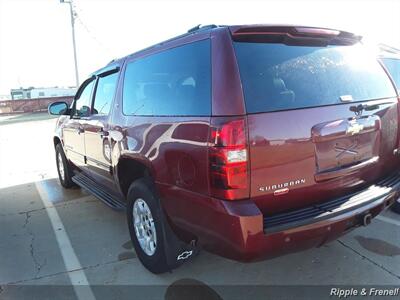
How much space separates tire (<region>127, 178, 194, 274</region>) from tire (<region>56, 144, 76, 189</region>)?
3050 millimetres

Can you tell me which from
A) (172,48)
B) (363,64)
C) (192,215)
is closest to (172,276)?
(192,215)

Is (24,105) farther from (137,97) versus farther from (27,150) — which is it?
(137,97)

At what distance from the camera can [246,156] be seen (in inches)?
90.0

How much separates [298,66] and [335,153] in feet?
2.23

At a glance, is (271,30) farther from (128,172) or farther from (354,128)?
(128,172)

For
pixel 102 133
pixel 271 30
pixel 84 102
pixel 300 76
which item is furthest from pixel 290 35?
pixel 84 102

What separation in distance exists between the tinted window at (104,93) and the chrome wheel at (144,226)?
119 cm

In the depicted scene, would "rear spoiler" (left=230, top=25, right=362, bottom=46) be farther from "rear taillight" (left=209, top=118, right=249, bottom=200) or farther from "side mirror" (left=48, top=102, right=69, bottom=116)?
"side mirror" (left=48, top=102, right=69, bottom=116)

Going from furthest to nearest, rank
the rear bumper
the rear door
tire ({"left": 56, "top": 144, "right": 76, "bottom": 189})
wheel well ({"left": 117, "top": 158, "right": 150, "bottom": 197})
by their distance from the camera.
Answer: tire ({"left": 56, "top": 144, "right": 76, "bottom": 189}), wheel well ({"left": 117, "top": 158, "right": 150, "bottom": 197}), the rear door, the rear bumper

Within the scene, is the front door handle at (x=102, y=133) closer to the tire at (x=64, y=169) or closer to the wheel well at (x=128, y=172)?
the wheel well at (x=128, y=172)

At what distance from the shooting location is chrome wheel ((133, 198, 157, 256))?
127 inches

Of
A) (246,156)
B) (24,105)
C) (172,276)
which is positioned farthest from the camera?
(24,105)

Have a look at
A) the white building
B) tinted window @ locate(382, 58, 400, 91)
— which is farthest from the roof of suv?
the white building

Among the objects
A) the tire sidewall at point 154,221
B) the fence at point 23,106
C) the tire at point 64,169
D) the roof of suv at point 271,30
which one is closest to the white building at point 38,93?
the fence at point 23,106
